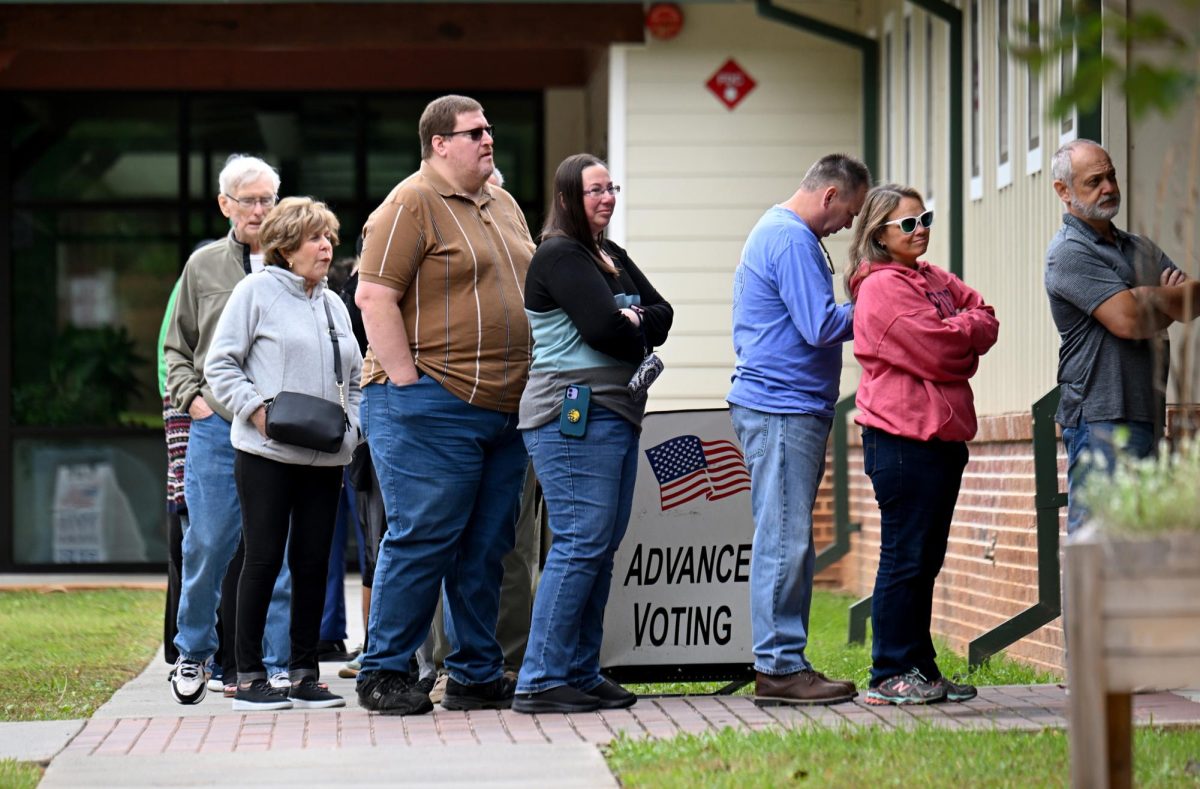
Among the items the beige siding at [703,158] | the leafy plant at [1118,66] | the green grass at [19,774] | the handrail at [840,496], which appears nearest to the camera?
the leafy plant at [1118,66]

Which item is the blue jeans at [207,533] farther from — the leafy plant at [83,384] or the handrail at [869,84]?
the leafy plant at [83,384]

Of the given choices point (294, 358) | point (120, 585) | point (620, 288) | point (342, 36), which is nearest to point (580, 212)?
point (620, 288)

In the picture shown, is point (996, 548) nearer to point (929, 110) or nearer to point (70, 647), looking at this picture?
point (929, 110)

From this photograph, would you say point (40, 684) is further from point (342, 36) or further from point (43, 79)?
point (43, 79)

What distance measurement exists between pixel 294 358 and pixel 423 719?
1276 millimetres

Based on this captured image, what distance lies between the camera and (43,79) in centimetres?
1422

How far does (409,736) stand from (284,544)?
40.9 inches

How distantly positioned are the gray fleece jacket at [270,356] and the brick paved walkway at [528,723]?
88cm

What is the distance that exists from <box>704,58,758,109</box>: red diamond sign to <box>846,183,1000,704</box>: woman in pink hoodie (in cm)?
594

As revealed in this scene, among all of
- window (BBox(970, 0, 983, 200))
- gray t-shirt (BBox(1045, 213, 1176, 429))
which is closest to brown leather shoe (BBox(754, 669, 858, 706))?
gray t-shirt (BBox(1045, 213, 1176, 429))

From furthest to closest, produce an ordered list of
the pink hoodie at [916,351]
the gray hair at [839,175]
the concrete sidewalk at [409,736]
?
the gray hair at [839,175] → the pink hoodie at [916,351] → the concrete sidewalk at [409,736]

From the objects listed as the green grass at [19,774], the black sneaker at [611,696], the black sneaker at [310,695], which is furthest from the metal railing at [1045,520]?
the green grass at [19,774]

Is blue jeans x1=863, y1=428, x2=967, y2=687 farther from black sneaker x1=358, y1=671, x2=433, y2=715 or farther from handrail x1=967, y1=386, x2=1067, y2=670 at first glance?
black sneaker x1=358, y1=671, x2=433, y2=715

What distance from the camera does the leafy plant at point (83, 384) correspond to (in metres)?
14.5
